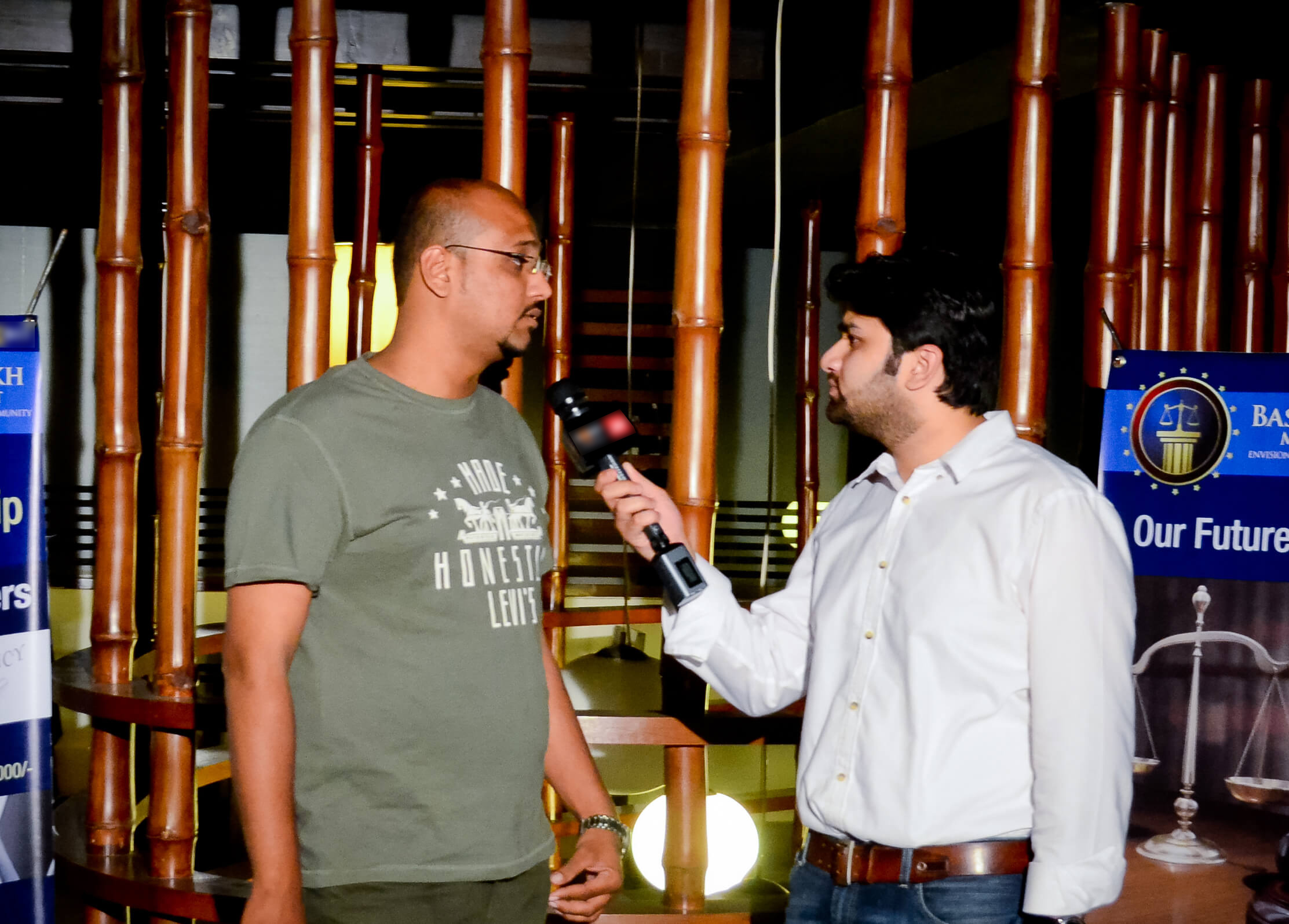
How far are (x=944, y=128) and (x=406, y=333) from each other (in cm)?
402

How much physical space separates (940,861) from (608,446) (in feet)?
2.56

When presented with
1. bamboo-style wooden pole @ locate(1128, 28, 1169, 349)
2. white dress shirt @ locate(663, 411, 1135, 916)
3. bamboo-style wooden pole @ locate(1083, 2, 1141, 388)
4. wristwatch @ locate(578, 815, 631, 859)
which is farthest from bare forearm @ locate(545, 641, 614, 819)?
bamboo-style wooden pole @ locate(1128, 28, 1169, 349)

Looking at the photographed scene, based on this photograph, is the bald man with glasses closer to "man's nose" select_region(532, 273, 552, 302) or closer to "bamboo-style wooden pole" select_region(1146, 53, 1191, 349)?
"man's nose" select_region(532, 273, 552, 302)

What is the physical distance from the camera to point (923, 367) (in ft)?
5.89

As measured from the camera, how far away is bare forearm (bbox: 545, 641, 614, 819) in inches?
74.9

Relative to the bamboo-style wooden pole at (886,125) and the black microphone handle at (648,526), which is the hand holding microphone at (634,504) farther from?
the bamboo-style wooden pole at (886,125)

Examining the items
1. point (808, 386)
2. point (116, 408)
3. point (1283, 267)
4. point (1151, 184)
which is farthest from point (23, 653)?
point (1283, 267)

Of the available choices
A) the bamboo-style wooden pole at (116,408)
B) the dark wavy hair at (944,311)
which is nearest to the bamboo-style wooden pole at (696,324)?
the dark wavy hair at (944,311)

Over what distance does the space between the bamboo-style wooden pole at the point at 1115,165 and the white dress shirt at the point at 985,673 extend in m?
1.24

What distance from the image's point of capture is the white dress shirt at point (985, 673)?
1.58 meters

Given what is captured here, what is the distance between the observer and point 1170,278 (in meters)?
3.81

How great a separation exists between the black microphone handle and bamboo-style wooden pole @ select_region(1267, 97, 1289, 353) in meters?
3.43

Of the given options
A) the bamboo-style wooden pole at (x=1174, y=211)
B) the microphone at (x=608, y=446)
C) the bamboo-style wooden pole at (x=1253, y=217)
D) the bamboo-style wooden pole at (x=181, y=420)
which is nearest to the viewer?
the microphone at (x=608, y=446)

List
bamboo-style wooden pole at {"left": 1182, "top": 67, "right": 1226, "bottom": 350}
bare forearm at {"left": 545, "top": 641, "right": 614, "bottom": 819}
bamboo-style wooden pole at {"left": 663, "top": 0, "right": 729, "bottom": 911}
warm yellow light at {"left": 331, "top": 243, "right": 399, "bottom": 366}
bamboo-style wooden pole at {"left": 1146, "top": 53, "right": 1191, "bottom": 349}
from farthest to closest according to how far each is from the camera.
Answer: warm yellow light at {"left": 331, "top": 243, "right": 399, "bottom": 366}, bamboo-style wooden pole at {"left": 1182, "top": 67, "right": 1226, "bottom": 350}, bamboo-style wooden pole at {"left": 1146, "top": 53, "right": 1191, "bottom": 349}, bamboo-style wooden pole at {"left": 663, "top": 0, "right": 729, "bottom": 911}, bare forearm at {"left": 545, "top": 641, "right": 614, "bottom": 819}
